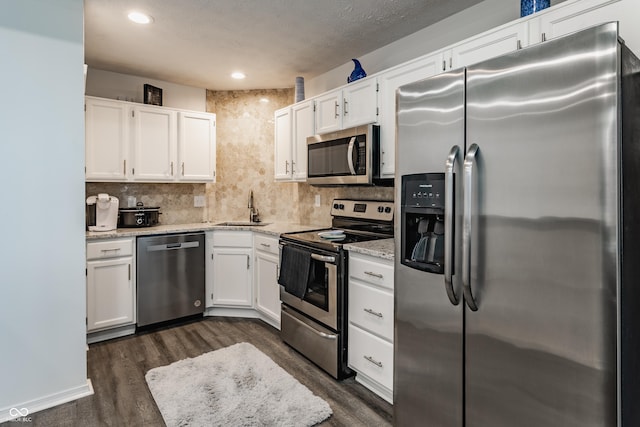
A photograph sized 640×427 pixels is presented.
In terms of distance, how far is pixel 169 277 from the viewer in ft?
11.2

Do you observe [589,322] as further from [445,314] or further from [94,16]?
[94,16]

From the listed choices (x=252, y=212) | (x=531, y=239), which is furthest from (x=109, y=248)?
(x=531, y=239)

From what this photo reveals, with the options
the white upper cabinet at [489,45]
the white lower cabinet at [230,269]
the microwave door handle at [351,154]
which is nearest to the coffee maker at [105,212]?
the white lower cabinet at [230,269]

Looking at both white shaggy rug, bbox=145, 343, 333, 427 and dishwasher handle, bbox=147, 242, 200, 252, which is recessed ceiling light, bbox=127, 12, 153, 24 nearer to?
dishwasher handle, bbox=147, 242, 200, 252

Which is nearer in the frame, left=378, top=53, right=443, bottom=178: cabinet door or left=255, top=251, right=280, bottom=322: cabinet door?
left=378, top=53, right=443, bottom=178: cabinet door

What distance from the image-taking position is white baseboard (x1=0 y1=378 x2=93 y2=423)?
6.80 feet

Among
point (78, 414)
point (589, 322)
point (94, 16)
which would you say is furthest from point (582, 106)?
point (94, 16)

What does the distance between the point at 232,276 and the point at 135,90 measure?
222cm

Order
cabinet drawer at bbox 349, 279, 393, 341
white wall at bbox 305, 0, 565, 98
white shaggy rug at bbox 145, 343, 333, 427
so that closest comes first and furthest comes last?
white shaggy rug at bbox 145, 343, 333, 427 < cabinet drawer at bbox 349, 279, 393, 341 < white wall at bbox 305, 0, 565, 98

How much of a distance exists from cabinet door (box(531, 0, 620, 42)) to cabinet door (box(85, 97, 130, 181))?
134 inches

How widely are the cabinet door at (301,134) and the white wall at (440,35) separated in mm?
451

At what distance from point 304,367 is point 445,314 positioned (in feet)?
4.78

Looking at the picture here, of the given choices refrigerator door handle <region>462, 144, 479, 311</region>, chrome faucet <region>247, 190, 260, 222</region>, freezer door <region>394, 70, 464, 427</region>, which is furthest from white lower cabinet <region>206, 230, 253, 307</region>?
refrigerator door handle <region>462, 144, 479, 311</region>

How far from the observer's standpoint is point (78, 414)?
2096mm
